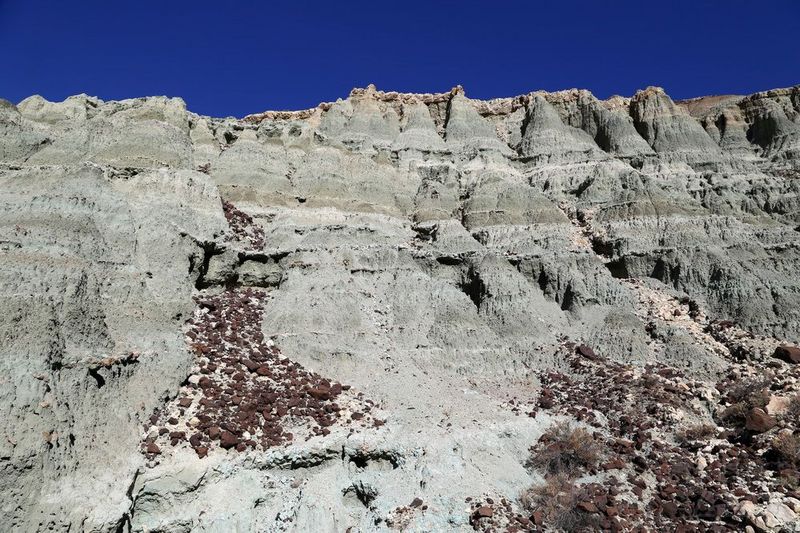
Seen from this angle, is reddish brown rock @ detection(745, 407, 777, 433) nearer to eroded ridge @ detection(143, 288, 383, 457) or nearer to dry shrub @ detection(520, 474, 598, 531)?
dry shrub @ detection(520, 474, 598, 531)

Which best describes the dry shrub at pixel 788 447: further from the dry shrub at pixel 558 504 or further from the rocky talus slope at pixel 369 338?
the dry shrub at pixel 558 504

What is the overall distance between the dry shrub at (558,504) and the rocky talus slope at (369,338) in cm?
8

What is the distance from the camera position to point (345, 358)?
63.9 feet

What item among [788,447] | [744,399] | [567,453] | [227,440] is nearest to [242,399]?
[227,440]

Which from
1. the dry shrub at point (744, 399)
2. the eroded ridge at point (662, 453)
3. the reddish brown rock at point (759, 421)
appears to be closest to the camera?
the eroded ridge at point (662, 453)

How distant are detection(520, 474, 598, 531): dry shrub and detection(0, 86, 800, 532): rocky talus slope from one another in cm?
8

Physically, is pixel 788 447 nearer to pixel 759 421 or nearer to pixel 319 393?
pixel 759 421

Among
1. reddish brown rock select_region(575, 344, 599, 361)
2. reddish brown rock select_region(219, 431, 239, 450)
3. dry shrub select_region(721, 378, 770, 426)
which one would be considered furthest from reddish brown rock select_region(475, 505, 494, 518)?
reddish brown rock select_region(575, 344, 599, 361)

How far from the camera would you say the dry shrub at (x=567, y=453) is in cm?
1525

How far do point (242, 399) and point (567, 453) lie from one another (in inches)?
436

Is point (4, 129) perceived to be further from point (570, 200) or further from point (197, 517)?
point (570, 200)

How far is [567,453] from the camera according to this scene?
1562 cm

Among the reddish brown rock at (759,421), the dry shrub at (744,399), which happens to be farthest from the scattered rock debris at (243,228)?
the reddish brown rock at (759,421)

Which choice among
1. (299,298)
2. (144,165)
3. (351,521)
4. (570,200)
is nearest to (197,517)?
(351,521)
